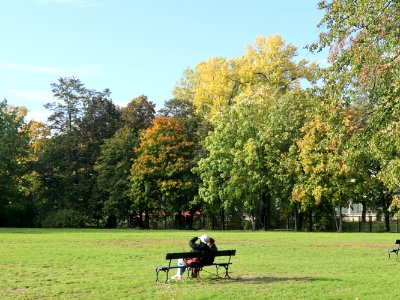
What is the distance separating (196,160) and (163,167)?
11.6 feet

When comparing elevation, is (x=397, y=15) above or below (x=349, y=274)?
above

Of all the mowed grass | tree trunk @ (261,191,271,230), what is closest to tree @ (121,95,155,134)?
tree trunk @ (261,191,271,230)

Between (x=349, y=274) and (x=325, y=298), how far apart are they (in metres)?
4.45

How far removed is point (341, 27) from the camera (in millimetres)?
16250

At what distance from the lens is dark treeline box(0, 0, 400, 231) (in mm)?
51312

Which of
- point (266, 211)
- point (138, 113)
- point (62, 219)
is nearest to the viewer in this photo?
point (266, 211)

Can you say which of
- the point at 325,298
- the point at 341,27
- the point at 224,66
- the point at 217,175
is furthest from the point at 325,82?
the point at 224,66

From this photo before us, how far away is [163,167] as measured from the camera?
192ft

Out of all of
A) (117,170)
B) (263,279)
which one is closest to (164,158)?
(117,170)

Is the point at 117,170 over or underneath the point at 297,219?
over

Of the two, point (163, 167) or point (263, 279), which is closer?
point (263, 279)

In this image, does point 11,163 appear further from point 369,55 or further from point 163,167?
point 369,55

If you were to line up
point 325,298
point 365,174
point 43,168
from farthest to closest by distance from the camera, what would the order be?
point 43,168, point 365,174, point 325,298

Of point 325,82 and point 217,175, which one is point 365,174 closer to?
point 217,175
